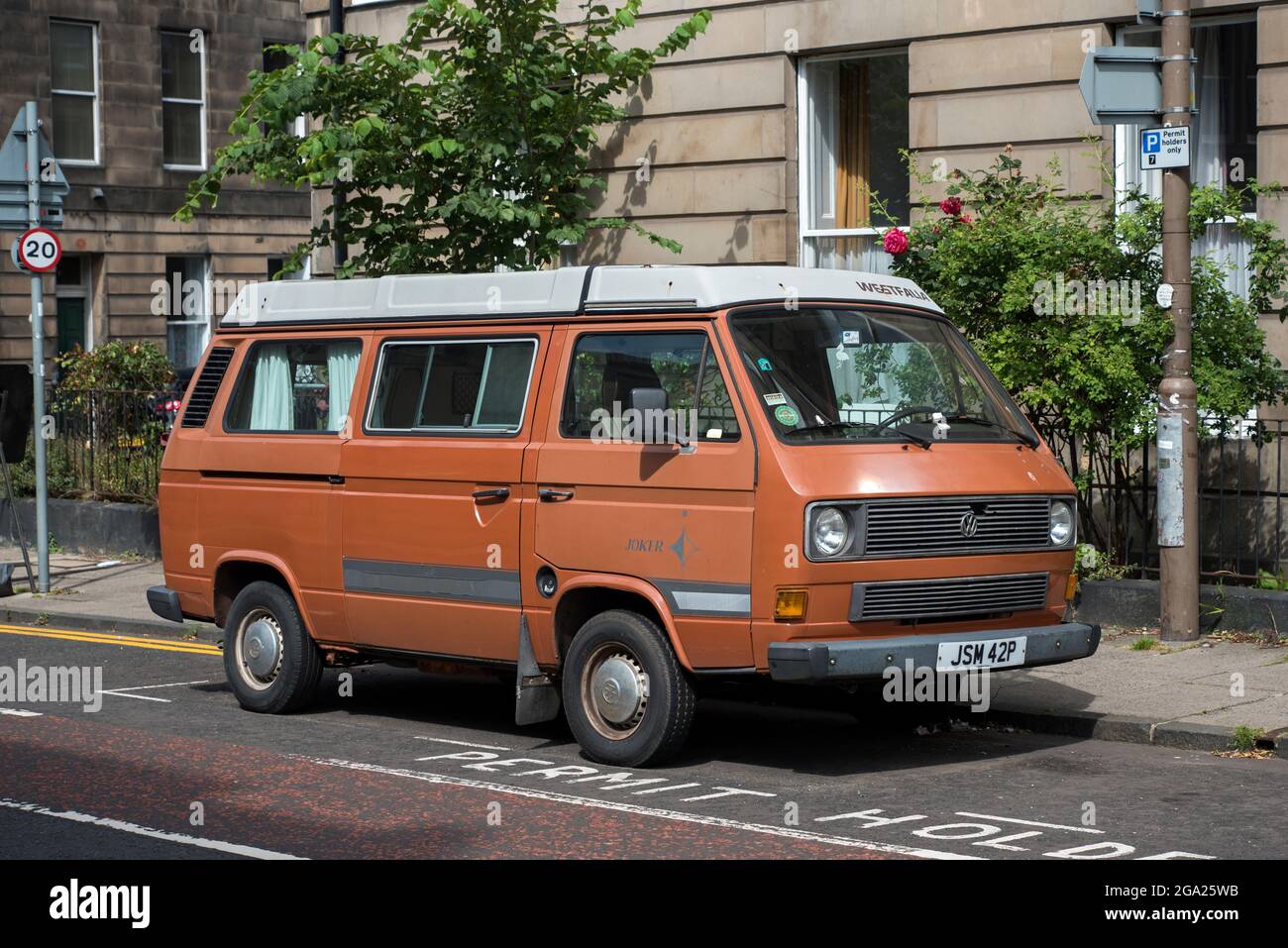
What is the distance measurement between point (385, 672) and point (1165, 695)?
5.27 meters

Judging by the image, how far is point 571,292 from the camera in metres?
9.85

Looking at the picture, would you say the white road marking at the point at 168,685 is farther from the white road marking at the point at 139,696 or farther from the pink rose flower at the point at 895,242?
the pink rose flower at the point at 895,242

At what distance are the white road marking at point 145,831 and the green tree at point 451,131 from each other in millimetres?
8174

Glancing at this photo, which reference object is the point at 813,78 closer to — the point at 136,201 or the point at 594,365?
the point at 594,365

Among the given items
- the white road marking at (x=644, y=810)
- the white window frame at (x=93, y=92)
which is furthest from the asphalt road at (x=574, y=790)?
the white window frame at (x=93, y=92)

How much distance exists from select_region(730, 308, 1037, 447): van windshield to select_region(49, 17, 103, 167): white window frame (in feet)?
108

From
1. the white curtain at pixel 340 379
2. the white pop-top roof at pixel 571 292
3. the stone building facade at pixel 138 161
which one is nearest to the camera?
the white pop-top roof at pixel 571 292

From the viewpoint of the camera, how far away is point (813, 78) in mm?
17859

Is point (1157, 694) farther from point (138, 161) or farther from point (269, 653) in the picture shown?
point (138, 161)

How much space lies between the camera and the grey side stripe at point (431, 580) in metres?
9.88

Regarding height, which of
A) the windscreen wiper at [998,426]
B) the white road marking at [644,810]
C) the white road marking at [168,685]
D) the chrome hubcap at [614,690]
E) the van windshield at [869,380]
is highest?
the van windshield at [869,380]

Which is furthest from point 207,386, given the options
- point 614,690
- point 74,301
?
point 74,301
